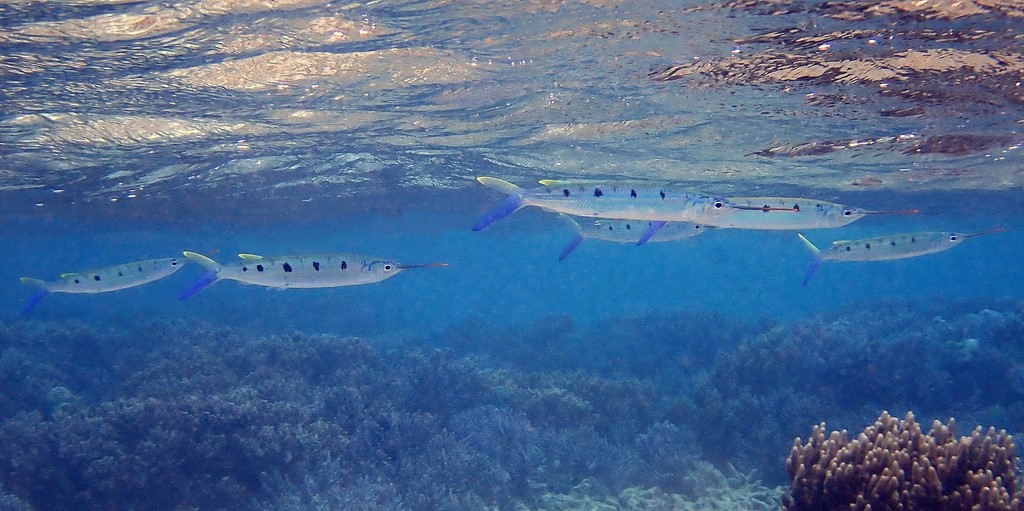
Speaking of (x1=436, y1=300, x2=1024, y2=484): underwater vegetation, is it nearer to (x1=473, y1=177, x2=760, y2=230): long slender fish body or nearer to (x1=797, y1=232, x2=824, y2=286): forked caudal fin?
(x1=797, y1=232, x2=824, y2=286): forked caudal fin

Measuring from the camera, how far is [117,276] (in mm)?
9438

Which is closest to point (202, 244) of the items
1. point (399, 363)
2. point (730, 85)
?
point (399, 363)

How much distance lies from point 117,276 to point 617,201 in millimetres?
8624

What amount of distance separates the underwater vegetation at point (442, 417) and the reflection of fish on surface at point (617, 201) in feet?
21.1

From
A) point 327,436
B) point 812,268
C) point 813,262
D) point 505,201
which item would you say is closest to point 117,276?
point 327,436

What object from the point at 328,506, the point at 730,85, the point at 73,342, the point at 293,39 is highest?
the point at 293,39

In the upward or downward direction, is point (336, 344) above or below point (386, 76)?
below

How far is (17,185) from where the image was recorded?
812 inches

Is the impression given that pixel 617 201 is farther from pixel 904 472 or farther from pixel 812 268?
pixel 812 268

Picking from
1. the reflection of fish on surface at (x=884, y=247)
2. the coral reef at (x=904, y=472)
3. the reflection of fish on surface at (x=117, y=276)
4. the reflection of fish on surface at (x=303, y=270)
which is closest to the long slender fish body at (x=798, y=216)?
the reflection of fish on surface at (x=884, y=247)

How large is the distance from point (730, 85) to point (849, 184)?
50.2 feet

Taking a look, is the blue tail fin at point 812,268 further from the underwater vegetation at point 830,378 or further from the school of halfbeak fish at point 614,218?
the underwater vegetation at point 830,378

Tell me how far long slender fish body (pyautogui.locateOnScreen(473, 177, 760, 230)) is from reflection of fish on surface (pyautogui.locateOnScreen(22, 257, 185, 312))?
21.2 ft

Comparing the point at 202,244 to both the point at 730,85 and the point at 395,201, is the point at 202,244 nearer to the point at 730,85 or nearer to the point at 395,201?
the point at 395,201
